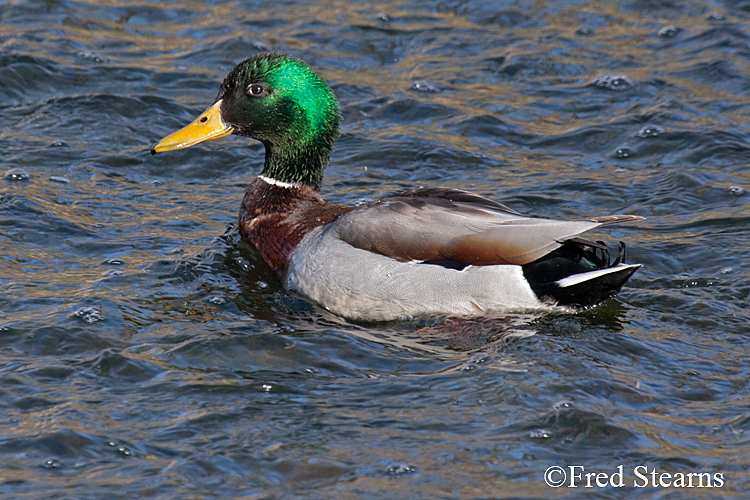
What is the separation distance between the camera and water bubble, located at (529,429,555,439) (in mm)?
4562

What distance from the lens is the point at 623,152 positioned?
337 inches

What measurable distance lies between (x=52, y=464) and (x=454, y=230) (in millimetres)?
2627

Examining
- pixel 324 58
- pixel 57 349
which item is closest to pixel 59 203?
pixel 57 349

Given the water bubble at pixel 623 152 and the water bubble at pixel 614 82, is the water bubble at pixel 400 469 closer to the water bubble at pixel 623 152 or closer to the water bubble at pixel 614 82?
the water bubble at pixel 623 152

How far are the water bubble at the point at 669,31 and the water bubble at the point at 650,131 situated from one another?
2305mm

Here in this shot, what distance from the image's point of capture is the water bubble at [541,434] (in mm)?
4562

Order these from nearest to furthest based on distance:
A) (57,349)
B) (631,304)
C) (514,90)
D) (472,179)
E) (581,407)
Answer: (581,407)
(57,349)
(631,304)
(472,179)
(514,90)

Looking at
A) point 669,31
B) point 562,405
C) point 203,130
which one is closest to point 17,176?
point 203,130

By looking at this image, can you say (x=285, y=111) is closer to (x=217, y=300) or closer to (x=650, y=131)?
(x=217, y=300)

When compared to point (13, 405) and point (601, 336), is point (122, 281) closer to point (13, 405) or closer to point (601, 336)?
point (13, 405)

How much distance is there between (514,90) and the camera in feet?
32.0

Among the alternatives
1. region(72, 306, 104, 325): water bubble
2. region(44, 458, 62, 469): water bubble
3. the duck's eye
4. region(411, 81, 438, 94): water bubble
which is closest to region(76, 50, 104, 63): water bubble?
region(411, 81, 438, 94): water bubble

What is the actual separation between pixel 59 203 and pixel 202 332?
247 centimetres

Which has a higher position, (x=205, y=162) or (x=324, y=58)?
(x=324, y=58)
